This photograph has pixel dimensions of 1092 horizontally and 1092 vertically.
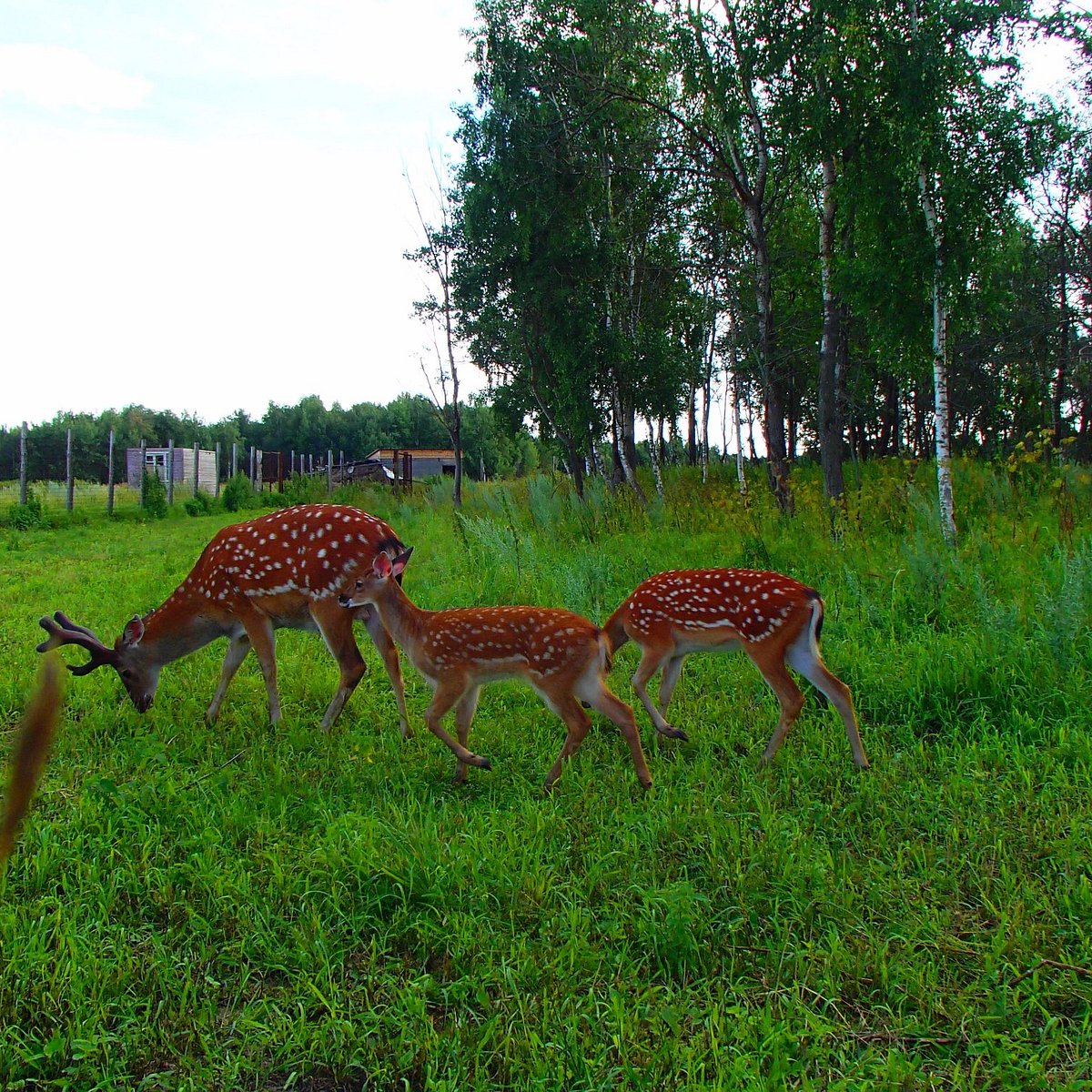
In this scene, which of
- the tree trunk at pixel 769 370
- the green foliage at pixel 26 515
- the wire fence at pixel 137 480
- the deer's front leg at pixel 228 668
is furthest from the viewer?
the wire fence at pixel 137 480

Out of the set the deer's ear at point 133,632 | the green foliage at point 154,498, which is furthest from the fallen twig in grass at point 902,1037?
the green foliage at point 154,498

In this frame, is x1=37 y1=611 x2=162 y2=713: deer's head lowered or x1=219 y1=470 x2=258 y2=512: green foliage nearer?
x1=37 y1=611 x2=162 y2=713: deer's head lowered

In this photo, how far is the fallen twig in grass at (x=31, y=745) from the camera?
0.41 metres

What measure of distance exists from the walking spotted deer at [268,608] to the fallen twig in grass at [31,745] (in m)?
4.84

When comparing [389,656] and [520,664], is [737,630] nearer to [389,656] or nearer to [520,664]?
[520,664]

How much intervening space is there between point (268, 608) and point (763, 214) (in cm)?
1112

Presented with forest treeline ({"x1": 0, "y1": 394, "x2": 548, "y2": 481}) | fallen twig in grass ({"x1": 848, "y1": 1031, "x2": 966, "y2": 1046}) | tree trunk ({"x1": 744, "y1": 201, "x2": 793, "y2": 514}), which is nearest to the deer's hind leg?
fallen twig in grass ({"x1": 848, "y1": 1031, "x2": 966, "y2": 1046})

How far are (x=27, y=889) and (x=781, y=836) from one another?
119 inches

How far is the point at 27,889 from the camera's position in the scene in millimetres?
3430

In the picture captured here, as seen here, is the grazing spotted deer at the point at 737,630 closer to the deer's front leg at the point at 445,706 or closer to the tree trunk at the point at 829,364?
the deer's front leg at the point at 445,706

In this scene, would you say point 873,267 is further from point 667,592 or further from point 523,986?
point 523,986

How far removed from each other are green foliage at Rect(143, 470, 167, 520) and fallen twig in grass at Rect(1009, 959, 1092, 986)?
2324 cm

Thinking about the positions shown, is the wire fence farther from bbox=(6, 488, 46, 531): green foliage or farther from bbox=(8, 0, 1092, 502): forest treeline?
bbox=(8, 0, 1092, 502): forest treeline

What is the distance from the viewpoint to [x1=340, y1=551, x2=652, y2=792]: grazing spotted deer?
4398 mm
